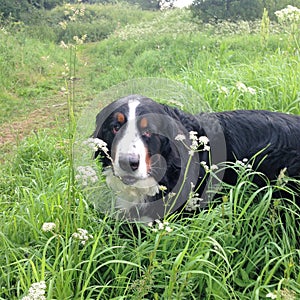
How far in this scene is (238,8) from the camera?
1037 cm

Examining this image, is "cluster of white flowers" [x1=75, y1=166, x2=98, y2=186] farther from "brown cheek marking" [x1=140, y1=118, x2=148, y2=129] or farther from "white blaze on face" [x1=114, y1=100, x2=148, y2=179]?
"brown cheek marking" [x1=140, y1=118, x2=148, y2=129]

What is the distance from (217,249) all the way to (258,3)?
9.71 metres

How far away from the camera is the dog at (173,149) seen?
7.05 ft

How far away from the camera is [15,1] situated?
12.4 m

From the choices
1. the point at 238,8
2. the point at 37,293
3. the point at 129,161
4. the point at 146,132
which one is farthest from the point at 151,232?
the point at 238,8

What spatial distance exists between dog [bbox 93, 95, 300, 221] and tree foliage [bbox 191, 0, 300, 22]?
325 inches

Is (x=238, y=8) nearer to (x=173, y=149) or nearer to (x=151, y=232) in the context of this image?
(x=173, y=149)

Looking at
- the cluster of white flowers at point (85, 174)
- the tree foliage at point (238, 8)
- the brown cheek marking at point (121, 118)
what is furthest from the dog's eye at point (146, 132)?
the tree foliage at point (238, 8)

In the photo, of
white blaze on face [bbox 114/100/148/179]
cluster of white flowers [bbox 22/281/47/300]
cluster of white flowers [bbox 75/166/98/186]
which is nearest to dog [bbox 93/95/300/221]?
white blaze on face [bbox 114/100/148/179]

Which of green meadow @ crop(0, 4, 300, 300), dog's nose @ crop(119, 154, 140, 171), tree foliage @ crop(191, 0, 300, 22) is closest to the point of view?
green meadow @ crop(0, 4, 300, 300)

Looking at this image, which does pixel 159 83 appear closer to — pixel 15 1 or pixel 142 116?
pixel 142 116

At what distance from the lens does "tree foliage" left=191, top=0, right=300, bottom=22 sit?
10.1m

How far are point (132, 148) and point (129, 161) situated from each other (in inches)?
2.9

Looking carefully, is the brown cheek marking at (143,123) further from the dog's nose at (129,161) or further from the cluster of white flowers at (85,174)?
the cluster of white flowers at (85,174)
